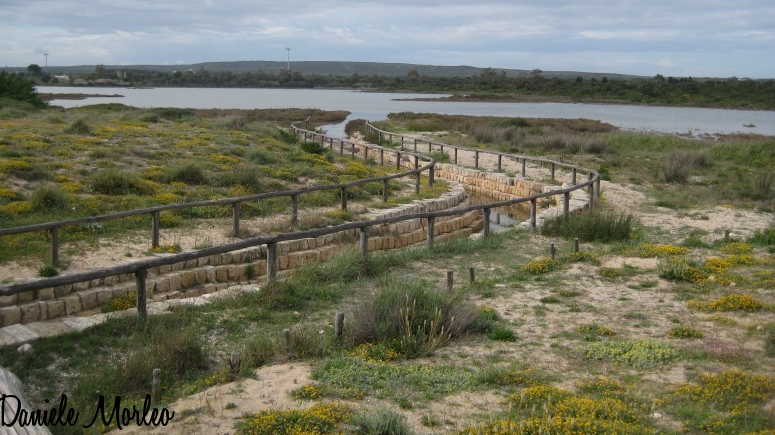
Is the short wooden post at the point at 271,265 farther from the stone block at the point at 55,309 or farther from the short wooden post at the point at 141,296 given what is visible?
the stone block at the point at 55,309

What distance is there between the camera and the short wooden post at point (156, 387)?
547 cm

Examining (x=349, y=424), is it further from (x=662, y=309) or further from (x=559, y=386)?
(x=662, y=309)

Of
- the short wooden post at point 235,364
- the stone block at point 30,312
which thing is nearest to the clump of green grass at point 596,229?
the short wooden post at point 235,364

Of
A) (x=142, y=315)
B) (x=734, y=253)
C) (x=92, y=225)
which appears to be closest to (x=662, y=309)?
(x=734, y=253)

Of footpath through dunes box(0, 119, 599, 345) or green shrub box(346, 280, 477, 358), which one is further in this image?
footpath through dunes box(0, 119, 599, 345)

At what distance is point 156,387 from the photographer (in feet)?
18.0

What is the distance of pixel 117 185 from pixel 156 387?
34.5 ft

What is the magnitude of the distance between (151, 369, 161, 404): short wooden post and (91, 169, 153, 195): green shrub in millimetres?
10213

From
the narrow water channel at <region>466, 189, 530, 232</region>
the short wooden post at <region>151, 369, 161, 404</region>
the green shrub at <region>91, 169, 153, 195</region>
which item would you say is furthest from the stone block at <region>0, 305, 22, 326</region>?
the narrow water channel at <region>466, 189, 530, 232</region>

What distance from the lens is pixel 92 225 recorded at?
39.5 ft

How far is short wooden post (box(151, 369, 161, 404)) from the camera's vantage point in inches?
215

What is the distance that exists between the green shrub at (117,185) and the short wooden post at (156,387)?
33.5 ft

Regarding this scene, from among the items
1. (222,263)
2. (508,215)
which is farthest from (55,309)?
(508,215)

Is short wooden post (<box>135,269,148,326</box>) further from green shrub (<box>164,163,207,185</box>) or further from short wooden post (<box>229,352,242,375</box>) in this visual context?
green shrub (<box>164,163,207,185</box>)
